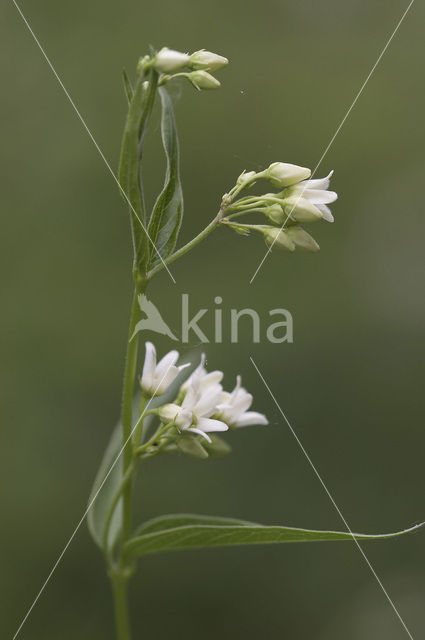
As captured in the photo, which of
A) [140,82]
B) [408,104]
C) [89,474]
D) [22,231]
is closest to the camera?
[140,82]

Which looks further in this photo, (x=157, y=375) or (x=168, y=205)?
(x=157, y=375)

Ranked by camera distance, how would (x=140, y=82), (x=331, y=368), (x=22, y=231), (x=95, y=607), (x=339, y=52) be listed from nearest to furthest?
(x=140, y=82) < (x=95, y=607) < (x=331, y=368) < (x=22, y=231) < (x=339, y=52)

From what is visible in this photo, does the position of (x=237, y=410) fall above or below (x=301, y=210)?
below

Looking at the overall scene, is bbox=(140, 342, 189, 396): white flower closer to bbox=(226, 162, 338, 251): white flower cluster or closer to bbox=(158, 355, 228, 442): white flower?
bbox=(158, 355, 228, 442): white flower

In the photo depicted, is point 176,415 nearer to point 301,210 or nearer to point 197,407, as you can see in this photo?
point 197,407

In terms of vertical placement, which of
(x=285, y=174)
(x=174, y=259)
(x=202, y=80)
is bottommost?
(x=174, y=259)

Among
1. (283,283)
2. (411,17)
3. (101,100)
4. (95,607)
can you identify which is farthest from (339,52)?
(95,607)

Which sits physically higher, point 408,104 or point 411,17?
point 411,17

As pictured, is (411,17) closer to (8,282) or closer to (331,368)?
(331,368)

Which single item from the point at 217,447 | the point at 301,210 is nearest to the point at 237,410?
the point at 217,447
